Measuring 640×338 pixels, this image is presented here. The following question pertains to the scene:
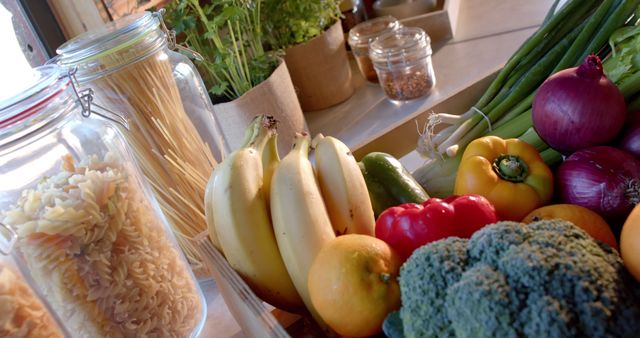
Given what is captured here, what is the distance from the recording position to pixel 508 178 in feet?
1.64

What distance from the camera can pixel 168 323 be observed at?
52cm

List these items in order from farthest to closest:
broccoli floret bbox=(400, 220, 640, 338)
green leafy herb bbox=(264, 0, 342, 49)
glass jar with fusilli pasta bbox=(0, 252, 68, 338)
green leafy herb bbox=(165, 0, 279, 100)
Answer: green leafy herb bbox=(264, 0, 342, 49), green leafy herb bbox=(165, 0, 279, 100), glass jar with fusilli pasta bbox=(0, 252, 68, 338), broccoli floret bbox=(400, 220, 640, 338)

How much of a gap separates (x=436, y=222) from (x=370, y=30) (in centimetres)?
83

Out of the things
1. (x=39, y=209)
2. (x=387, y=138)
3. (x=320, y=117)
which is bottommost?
(x=320, y=117)

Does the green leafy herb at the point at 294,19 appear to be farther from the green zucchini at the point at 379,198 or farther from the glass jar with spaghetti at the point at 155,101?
the green zucchini at the point at 379,198

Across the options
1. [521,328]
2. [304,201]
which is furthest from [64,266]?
[521,328]

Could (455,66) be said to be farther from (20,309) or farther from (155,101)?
(20,309)

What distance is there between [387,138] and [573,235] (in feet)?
1.18

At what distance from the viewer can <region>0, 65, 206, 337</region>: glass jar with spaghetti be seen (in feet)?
1.44

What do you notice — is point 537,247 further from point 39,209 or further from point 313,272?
point 39,209

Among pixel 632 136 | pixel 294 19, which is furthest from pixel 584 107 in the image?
pixel 294 19

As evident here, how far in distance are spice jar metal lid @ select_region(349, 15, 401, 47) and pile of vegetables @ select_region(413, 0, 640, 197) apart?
526mm

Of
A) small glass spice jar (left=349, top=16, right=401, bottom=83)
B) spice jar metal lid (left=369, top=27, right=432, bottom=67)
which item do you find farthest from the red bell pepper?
small glass spice jar (left=349, top=16, right=401, bottom=83)

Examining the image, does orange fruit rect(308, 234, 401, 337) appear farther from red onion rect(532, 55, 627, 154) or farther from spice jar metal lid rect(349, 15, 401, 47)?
spice jar metal lid rect(349, 15, 401, 47)
